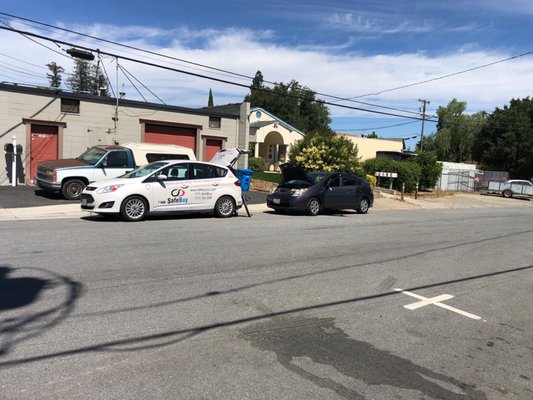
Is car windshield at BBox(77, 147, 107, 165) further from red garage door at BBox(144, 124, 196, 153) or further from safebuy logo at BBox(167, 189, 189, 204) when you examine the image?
red garage door at BBox(144, 124, 196, 153)

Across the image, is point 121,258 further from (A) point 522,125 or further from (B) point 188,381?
(A) point 522,125

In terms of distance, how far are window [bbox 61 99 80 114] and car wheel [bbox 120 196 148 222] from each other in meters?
9.94

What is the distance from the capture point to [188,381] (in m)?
3.57

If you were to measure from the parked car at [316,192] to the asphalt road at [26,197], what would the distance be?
105 inches

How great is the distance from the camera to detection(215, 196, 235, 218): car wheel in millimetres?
13484

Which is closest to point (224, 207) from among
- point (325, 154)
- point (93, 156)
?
point (93, 156)

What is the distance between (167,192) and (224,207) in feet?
6.23

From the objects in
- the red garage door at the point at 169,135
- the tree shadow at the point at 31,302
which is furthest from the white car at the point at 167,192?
the red garage door at the point at 169,135

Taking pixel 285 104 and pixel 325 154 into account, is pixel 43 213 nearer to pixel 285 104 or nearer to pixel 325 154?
pixel 325 154

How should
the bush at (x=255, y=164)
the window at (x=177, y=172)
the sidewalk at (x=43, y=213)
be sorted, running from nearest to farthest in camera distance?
the sidewalk at (x=43, y=213) < the window at (x=177, y=172) < the bush at (x=255, y=164)

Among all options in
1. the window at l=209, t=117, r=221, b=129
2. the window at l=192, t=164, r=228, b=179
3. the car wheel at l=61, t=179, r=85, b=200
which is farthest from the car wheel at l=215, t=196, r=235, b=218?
the window at l=209, t=117, r=221, b=129

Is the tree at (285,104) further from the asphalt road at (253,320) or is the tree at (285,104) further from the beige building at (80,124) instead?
the asphalt road at (253,320)

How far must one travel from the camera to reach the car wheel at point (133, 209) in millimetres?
11719

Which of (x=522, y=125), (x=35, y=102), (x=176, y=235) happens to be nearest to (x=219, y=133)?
(x=35, y=102)
